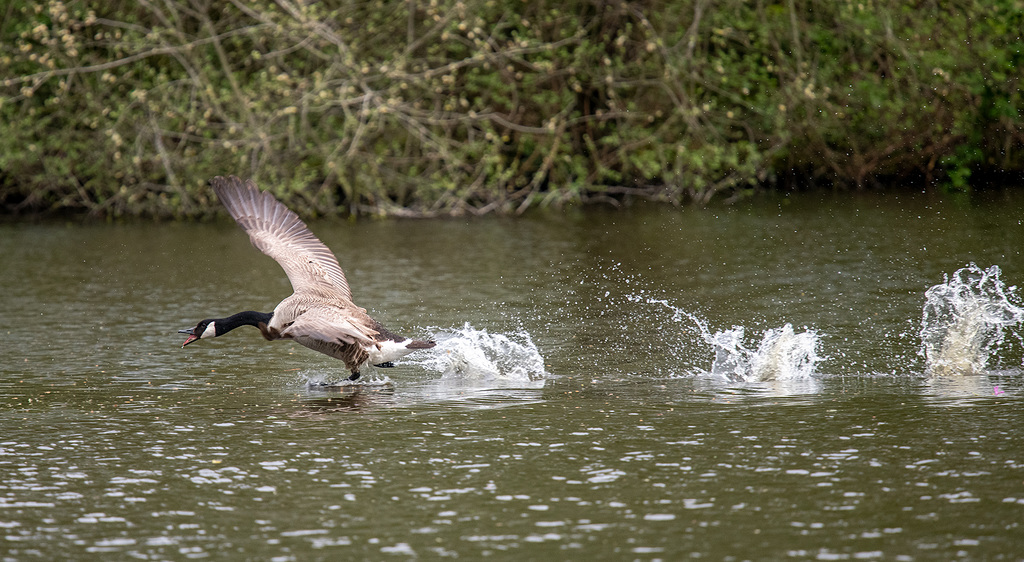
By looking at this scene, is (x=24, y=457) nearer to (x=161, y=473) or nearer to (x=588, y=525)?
Answer: (x=161, y=473)

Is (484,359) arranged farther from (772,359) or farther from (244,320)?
(772,359)

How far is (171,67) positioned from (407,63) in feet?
16.1

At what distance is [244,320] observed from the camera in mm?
10375

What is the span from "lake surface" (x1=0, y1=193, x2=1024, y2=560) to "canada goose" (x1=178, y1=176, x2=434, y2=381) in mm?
372

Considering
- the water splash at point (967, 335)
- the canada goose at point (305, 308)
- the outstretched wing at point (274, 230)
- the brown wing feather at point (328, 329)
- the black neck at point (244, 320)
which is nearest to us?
the brown wing feather at point (328, 329)

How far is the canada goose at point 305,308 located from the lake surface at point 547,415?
0.37 meters

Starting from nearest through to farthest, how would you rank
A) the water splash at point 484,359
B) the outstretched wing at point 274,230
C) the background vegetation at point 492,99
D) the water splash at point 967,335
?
the water splash at point 967,335, the water splash at point 484,359, the outstretched wing at point 274,230, the background vegetation at point 492,99

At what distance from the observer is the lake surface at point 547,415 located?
6270 millimetres

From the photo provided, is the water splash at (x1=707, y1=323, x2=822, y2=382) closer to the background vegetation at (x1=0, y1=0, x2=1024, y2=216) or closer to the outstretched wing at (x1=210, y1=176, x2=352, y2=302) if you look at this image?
the outstretched wing at (x1=210, y1=176, x2=352, y2=302)

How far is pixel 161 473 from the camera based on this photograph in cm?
749

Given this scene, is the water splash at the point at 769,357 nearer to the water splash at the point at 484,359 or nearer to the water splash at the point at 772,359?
the water splash at the point at 772,359

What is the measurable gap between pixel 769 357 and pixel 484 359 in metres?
2.27

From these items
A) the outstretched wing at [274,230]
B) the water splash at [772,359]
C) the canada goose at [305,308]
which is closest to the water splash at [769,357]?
the water splash at [772,359]

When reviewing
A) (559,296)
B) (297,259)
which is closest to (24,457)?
(297,259)
